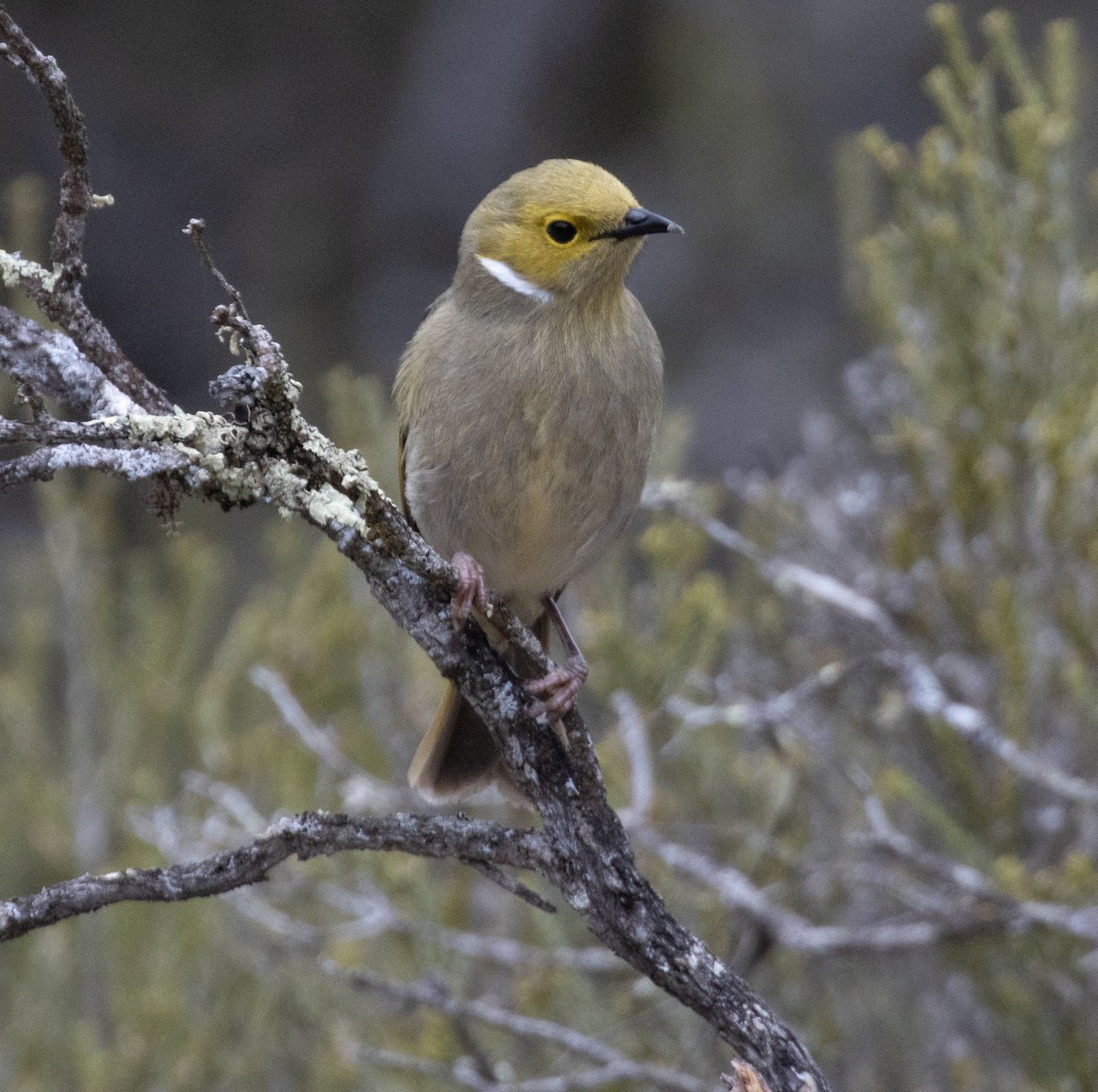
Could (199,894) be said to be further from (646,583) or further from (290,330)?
(290,330)

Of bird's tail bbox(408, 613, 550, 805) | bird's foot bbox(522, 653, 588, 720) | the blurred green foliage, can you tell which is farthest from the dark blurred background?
bird's foot bbox(522, 653, 588, 720)

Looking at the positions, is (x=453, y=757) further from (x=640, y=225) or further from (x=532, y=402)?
(x=640, y=225)

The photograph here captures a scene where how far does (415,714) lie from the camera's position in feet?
15.3

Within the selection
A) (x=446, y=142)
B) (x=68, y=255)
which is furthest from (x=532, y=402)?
(x=446, y=142)

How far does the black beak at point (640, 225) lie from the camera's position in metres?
3.05

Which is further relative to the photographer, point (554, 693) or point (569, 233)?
point (569, 233)

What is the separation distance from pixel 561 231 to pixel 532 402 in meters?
0.43

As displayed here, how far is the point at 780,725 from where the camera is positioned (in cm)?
395

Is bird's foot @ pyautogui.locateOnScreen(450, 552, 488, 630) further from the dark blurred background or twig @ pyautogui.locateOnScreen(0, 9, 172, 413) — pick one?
the dark blurred background

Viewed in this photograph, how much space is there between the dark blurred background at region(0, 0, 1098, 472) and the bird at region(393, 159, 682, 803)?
5.97m

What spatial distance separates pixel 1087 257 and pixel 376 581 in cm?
301

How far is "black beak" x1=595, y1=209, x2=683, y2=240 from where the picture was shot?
10.0ft

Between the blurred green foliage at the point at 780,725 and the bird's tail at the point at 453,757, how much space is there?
0.67m

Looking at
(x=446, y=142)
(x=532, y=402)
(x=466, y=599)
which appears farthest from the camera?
(x=446, y=142)
